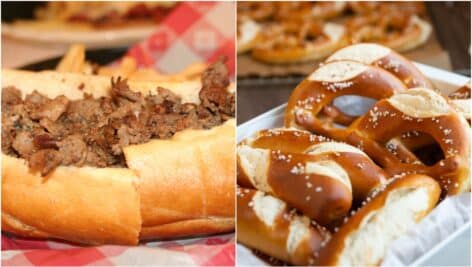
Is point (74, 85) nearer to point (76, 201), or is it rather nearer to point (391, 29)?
point (76, 201)

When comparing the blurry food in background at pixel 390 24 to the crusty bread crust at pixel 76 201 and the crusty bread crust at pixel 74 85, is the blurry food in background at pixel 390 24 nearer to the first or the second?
the crusty bread crust at pixel 74 85

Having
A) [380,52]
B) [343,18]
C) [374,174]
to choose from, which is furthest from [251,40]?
[374,174]

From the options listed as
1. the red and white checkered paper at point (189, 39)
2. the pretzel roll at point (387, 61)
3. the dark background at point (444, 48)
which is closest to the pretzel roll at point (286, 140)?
the pretzel roll at point (387, 61)

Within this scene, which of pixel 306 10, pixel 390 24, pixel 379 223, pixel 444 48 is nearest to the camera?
pixel 379 223

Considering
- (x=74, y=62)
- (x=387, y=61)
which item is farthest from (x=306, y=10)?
(x=387, y=61)

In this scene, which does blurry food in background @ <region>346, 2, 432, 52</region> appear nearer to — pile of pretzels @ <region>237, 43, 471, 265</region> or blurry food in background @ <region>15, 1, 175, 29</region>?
blurry food in background @ <region>15, 1, 175, 29</region>

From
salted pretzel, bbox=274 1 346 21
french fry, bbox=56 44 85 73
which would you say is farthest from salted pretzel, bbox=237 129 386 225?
salted pretzel, bbox=274 1 346 21

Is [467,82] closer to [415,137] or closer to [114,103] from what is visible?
[415,137]
